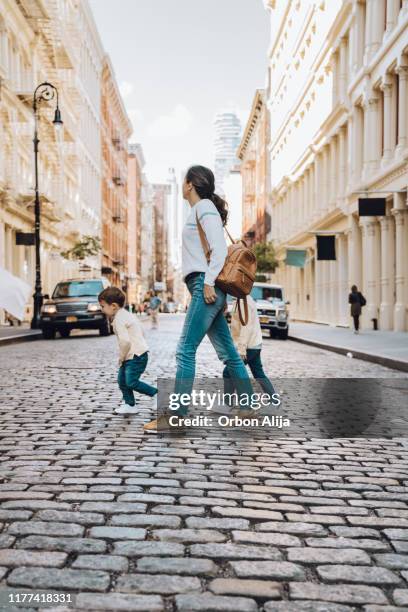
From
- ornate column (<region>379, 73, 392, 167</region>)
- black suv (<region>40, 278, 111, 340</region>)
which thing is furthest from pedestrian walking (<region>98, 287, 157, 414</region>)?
ornate column (<region>379, 73, 392, 167</region>)

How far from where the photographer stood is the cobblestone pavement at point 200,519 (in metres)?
2.58

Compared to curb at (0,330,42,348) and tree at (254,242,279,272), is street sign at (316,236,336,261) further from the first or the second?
tree at (254,242,279,272)

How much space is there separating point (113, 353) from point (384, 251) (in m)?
13.6

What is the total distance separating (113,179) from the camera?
68125mm

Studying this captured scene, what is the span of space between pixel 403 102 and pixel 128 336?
1950 centimetres

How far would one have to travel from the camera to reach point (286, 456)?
496 centimetres

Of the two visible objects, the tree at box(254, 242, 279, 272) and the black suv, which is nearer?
the black suv

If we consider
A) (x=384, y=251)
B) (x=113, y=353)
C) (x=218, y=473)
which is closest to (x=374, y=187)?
(x=384, y=251)

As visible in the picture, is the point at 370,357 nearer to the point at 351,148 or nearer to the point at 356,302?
→ the point at 356,302

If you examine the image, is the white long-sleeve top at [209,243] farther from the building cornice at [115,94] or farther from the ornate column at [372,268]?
the building cornice at [115,94]

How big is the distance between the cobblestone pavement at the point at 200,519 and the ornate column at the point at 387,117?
21.1 m

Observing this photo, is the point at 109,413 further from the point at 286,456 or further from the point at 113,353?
the point at 113,353

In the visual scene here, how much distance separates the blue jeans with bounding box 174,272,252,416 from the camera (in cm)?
559

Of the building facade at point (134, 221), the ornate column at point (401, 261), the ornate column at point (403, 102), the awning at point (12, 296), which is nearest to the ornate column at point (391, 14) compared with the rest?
the ornate column at point (403, 102)
